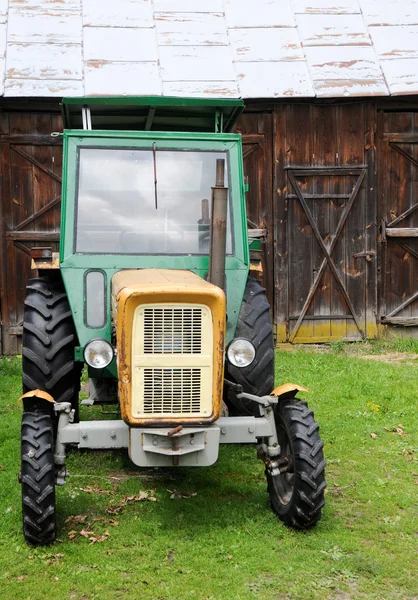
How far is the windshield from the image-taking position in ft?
18.4

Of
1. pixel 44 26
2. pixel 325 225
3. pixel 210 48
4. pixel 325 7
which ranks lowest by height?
pixel 325 225

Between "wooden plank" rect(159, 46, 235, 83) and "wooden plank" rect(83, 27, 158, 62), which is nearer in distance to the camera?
"wooden plank" rect(159, 46, 235, 83)

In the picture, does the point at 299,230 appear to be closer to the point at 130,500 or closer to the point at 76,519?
the point at 130,500

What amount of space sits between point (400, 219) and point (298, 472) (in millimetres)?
7611

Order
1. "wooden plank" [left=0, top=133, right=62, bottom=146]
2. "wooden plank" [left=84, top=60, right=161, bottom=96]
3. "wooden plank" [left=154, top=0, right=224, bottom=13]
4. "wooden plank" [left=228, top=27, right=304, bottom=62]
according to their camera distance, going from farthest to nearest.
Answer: "wooden plank" [left=154, top=0, right=224, bottom=13], "wooden plank" [left=228, top=27, right=304, bottom=62], "wooden plank" [left=0, top=133, right=62, bottom=146], "wooden plank" [left=84, top=60, right=161, bottom=96]

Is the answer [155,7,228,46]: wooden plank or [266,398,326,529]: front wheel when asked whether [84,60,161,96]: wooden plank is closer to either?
[155,7,228,46]: wooden plank

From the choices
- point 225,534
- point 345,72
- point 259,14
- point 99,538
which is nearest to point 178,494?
point 225,534

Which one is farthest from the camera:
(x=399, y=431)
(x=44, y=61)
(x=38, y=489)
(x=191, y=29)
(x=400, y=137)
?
(x=191, y=29)

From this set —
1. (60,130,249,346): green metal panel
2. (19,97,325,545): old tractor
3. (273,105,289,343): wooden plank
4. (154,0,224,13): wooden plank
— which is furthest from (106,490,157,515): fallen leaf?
(154,0,224,13): wooden plank

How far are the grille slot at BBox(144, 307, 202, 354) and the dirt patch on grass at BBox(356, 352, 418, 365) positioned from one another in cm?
634

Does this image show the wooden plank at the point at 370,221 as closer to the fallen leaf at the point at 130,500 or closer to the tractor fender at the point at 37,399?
the fallen leaf at the point at 130,500

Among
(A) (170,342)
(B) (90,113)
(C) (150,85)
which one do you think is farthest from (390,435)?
(C) (150,85)

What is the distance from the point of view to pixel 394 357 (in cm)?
1088

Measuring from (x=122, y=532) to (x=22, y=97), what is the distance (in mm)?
7339
